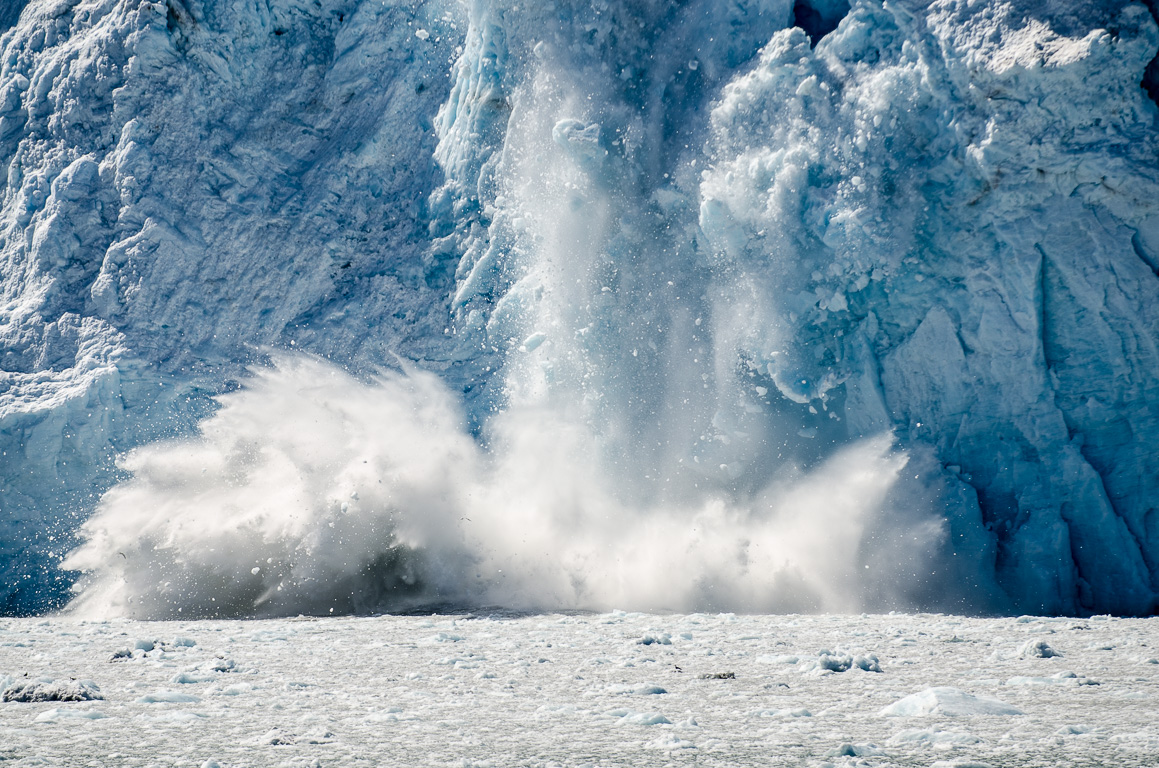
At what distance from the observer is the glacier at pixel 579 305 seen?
10.1m

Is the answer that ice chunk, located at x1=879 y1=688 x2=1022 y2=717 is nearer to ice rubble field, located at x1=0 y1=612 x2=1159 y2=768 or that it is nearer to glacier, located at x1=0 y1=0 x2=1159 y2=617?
ice rubble field, located at x1=0 y1=612 x2=1159 y2=768

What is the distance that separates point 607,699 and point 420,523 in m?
8.28

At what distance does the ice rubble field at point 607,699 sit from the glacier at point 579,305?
350 centimetres

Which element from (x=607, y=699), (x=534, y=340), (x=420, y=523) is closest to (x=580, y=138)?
(x=534, y=340)

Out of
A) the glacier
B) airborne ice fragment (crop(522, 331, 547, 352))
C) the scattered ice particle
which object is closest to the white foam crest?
the glacier

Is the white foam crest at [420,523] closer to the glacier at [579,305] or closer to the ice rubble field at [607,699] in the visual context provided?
the glacier at [579,305]

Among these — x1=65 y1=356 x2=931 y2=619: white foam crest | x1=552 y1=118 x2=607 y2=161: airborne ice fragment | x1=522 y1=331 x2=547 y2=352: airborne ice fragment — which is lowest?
x1=65 y1=356 x2=931 y2=619: white foam crest

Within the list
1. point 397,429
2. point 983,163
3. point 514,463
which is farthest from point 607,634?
point 983,163

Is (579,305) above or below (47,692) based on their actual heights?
above

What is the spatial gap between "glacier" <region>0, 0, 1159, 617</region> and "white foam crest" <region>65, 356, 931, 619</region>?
0.05m

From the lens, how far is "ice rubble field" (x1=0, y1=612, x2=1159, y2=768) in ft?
10.2

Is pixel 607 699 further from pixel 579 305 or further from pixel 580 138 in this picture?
pixel 580 138

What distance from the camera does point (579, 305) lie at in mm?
12422

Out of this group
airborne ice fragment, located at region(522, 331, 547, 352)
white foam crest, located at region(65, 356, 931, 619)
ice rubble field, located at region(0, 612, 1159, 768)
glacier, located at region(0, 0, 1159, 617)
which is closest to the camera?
ice rubble field, located at region(0, 612, 1159, 768)
